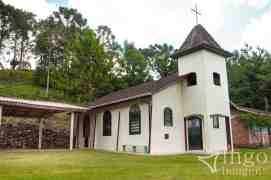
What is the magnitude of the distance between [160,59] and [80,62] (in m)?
12.2

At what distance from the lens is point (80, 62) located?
28344 millimetres

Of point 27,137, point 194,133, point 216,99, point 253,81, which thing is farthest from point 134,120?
point 253,81

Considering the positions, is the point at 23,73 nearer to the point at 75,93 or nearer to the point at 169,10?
the point at 75,93

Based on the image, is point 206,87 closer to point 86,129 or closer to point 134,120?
point 134,120

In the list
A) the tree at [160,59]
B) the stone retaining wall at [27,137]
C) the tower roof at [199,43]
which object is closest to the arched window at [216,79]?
the tower roof at [199,43]

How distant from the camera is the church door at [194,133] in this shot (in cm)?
1320

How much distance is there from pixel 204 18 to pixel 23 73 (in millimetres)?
32429

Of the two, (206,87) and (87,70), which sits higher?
(87,70)

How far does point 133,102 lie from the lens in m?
14.0

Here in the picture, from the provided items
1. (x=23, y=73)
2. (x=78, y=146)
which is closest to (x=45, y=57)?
(x=23, y=73)

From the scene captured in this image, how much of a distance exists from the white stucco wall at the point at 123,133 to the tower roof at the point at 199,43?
407cm

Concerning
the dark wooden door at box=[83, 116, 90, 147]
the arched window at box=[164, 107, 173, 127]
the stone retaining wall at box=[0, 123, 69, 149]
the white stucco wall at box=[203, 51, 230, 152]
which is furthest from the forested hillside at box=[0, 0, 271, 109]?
the arched window at box=[164, 107, 173, 127]

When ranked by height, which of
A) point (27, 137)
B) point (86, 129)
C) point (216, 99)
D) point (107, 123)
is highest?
point (216, 99)

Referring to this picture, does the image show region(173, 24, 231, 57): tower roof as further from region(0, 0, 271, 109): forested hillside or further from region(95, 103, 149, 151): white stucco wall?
region(0, 0, 271, 109): forested hillside
